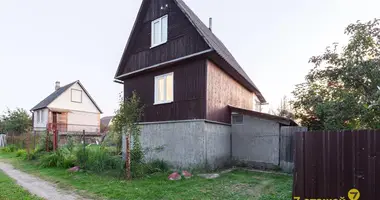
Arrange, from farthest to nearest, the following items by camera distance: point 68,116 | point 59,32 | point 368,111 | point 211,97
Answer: point 68,116 < point 59,32 < point 211,97 < point 368,111

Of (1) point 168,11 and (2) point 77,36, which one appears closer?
(1) point 168,11

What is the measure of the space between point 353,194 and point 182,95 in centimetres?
818

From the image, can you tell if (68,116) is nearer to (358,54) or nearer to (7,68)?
(7,68)

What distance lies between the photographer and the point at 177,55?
1170 centimetres

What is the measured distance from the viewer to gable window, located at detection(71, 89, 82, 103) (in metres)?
33.1

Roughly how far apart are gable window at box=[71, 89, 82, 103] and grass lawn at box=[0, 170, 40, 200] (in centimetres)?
2551

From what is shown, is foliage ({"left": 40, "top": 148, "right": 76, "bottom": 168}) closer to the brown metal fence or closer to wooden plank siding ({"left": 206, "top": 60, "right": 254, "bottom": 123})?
wooden plank siding ({"left": 206, "top": 60, "right": 254, "bottom": 123})

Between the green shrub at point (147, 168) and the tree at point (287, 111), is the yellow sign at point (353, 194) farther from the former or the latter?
the tree at point (287, 111)

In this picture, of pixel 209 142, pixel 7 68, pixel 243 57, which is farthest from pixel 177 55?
pixel 7 68

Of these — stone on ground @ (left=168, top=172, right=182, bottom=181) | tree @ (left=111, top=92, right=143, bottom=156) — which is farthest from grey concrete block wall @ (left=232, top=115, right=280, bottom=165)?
tree @ (left=111, top=92, right=143, bottom=156)

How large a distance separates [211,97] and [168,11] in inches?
193

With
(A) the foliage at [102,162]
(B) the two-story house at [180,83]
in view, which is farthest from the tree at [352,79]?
(A) the foliage at [102,162]

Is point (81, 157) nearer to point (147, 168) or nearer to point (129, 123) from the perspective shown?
point (129, 123)

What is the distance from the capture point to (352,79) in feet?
33.1
